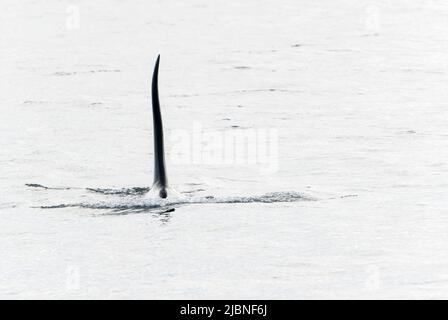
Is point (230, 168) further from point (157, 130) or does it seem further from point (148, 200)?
point (157, 130)

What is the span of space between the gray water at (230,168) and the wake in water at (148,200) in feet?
0.09

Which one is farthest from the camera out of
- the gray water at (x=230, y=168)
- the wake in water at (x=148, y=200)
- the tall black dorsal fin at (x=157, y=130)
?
the wake in water at (x=148, y=200)

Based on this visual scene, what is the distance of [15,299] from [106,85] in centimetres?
1238

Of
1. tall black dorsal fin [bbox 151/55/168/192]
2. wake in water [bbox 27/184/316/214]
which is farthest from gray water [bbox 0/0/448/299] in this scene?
tall black dorsal fin [bbox 151/55/168/192]

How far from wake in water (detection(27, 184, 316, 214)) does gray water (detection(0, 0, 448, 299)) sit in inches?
1.1

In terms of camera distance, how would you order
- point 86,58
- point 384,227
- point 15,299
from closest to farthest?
point 15,299 < point 384,227 < point 86,58

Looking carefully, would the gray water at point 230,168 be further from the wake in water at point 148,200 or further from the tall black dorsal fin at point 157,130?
the tall black dorsal fin at point 157,130

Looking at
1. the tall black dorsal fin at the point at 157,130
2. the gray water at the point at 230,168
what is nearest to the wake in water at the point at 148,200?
the gray water at the point at 230,168

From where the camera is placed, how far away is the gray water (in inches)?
356

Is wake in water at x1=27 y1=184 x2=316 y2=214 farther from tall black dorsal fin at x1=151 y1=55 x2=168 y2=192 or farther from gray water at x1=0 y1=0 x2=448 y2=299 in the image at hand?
tall black dorsal fin at x1=151 y1=55 x2=168 y2=192

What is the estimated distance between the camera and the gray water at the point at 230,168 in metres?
9.04
